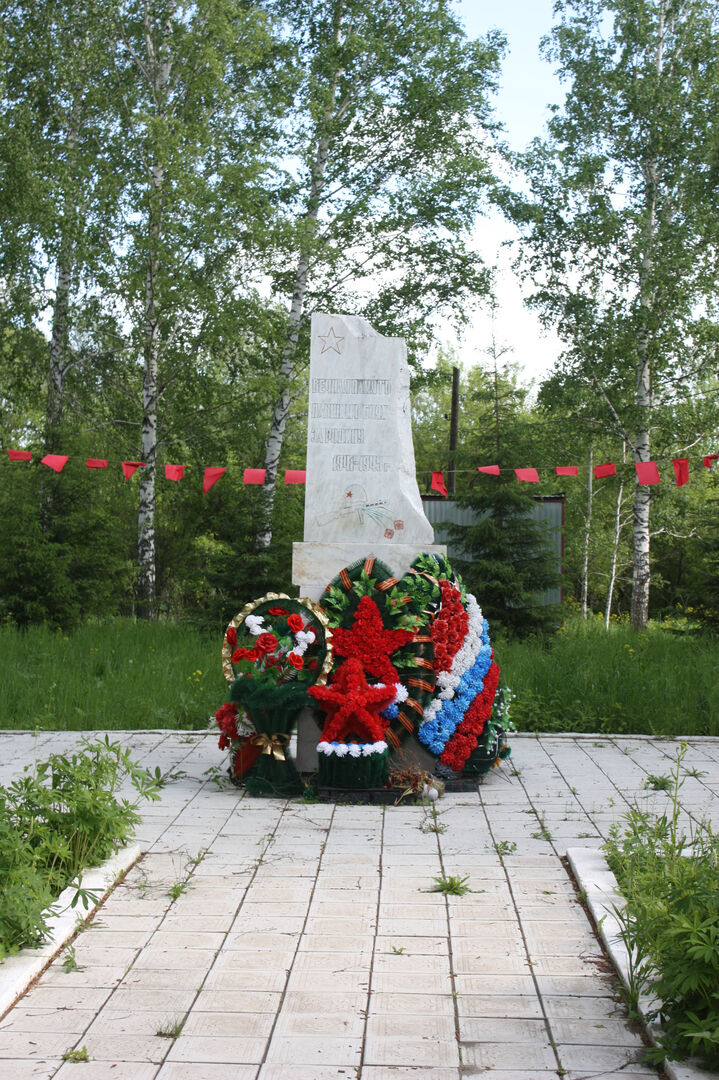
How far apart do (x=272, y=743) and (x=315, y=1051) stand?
314 centimetres

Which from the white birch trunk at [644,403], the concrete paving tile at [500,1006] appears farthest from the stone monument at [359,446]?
the white birch trunk at [644,403]

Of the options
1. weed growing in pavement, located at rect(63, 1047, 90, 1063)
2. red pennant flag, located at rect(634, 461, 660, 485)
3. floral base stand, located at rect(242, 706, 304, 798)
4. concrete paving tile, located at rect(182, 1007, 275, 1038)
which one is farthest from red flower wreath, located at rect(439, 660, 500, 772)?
red pennant flag, located at rect(634, 461, 660, 485)

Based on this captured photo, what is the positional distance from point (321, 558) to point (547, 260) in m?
13.6

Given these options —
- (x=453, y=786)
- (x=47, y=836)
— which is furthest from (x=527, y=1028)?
(x=453, y=786)

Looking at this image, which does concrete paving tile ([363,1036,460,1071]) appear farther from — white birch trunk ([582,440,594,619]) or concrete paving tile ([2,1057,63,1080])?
white birch trunk ([582,440,594,619])

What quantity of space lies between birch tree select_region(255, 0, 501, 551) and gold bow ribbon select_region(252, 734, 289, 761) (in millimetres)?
11070

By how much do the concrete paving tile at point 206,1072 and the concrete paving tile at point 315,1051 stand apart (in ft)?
0.27

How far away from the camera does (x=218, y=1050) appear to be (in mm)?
2844

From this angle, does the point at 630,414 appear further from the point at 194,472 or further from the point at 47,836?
the point at 47,836

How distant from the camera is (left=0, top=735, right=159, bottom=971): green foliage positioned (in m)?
3.45

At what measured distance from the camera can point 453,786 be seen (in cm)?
612

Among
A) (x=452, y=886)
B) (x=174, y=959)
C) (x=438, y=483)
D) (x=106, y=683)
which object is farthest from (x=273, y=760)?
(x=438, y=483)

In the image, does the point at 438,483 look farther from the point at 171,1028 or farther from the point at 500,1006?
the point at 171,1028

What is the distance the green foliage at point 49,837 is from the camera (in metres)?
3.45
